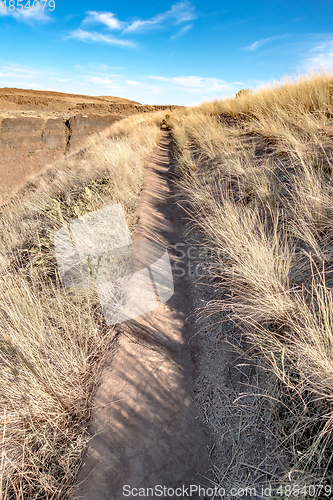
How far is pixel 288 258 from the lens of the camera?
1.96 meters

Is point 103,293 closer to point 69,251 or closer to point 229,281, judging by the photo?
point 69,251

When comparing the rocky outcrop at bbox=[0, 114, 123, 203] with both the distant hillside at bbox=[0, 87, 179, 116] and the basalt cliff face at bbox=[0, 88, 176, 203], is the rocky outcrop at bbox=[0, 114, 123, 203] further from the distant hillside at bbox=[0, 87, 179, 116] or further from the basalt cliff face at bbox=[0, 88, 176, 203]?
the distant hillside at bbox=[0, 87, 179, 116]

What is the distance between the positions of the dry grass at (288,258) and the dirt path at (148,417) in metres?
0.58

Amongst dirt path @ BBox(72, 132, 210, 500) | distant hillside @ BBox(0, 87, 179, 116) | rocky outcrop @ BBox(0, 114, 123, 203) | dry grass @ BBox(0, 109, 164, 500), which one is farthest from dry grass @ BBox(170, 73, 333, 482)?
distant hillside @ BBox(0, 87, 179, 116)

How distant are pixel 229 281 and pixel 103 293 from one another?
1316 mm

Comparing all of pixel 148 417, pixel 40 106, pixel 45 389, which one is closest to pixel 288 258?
pixel 148 417

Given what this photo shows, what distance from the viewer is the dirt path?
1.43 metres

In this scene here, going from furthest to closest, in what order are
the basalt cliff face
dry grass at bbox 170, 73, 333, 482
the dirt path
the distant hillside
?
the distant hillside
the basalt cliff face
the dirt path
dry grass at bbox 170, 73, 333, 482

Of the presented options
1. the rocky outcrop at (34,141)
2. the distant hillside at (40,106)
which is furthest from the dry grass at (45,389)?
the distant hillside at (40,106)

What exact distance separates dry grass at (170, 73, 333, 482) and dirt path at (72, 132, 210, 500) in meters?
0.58

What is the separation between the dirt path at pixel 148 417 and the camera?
1.43 m

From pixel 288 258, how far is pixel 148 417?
5.50 feet

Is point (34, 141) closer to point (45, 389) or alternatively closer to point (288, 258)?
point (45, 389)

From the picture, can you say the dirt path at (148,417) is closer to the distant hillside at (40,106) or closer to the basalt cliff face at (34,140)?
the basalt cliff face at (34,140)
